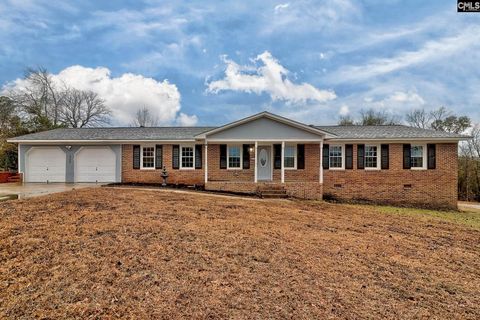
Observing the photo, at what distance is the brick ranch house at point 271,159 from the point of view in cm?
1472

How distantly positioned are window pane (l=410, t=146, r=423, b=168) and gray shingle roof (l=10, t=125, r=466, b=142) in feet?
2.58

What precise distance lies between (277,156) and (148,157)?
7.89m

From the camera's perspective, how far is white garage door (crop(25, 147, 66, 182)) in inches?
667

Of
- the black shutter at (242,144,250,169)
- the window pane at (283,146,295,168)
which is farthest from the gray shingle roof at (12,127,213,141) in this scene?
the window pane at (283,146,295,168)

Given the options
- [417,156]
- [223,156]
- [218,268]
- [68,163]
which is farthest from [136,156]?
[417,156]

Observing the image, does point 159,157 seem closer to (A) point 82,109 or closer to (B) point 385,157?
(B) point 385,157

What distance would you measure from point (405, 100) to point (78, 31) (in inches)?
1260

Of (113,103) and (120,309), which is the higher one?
(113,103)

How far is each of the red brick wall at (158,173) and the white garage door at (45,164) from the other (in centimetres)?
405

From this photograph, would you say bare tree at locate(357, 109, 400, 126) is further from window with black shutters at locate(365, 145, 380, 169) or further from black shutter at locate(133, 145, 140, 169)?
black shutter at locate(133, 145, 140, 169)

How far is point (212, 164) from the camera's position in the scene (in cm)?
1608

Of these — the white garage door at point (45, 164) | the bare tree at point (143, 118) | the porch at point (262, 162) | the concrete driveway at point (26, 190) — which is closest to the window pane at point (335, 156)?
the porch at point (262, 162)

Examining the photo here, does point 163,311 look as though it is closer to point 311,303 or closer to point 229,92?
point 311,303

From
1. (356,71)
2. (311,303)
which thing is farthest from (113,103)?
(311,303)
